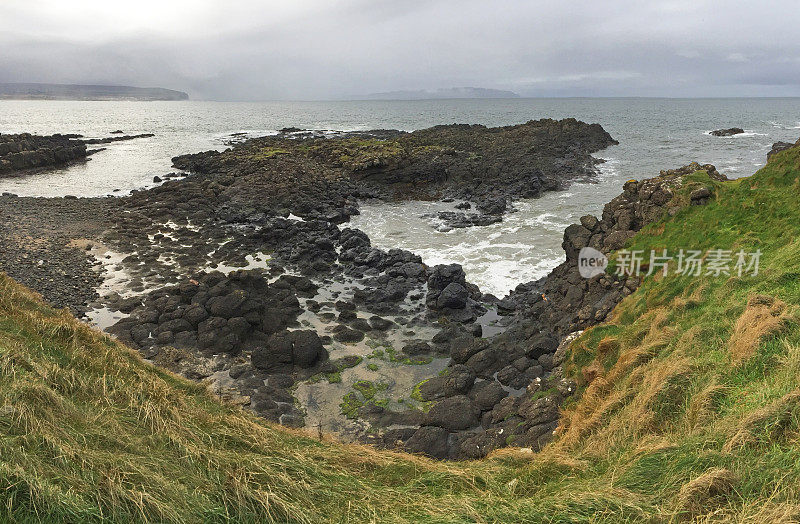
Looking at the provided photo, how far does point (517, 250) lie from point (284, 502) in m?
28.2

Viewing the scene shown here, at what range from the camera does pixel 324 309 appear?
23.0 metres

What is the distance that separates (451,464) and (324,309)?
1495 cm

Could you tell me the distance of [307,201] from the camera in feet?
143

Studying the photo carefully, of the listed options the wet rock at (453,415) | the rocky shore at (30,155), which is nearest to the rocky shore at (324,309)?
the wet rock at (453,415)

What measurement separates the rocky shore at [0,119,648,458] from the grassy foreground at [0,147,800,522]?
144 inches

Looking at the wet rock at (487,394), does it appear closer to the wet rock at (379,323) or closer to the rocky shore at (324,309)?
the rocky shore at (324,309)

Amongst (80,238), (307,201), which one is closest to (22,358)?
(80,238)

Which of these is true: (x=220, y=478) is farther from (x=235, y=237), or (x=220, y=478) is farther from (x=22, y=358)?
(x=235, y=237)

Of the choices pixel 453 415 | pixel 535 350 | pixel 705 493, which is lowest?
pixel 453 415

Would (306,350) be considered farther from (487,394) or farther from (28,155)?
(28,155)

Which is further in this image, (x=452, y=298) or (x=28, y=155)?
(x=28, y=155)

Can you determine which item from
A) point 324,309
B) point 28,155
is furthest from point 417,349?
point 28,155

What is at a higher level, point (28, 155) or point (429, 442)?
point (28, 155)

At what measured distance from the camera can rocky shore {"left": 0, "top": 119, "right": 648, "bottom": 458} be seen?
1529 cm
